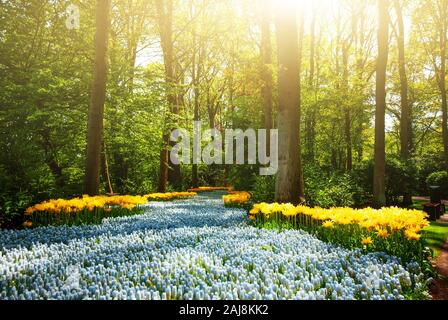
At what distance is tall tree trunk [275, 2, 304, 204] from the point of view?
739cm

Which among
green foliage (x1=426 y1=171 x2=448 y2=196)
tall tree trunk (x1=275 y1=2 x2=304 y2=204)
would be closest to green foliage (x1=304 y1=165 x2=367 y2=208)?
tall tree trunk (x1=275 y1=2 x2=304 y2=204)

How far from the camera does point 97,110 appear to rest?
886 cm

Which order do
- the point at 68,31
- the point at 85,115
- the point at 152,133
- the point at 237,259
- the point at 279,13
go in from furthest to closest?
the point at 152,133, the point at 68,31, the point at 85,115, the point at 279,13, the point at 237,259

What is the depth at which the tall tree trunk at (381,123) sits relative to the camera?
1066 cm

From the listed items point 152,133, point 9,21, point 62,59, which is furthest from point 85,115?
point 9,21

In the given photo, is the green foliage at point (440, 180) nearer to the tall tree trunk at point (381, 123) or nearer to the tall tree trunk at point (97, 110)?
the tall tree trunk at point (381, 123)

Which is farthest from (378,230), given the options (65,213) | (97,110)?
(97,110)

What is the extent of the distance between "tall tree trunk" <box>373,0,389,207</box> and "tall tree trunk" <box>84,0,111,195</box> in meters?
8.64

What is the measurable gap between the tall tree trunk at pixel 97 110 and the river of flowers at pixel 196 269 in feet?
14.3

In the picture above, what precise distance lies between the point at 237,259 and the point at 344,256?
1.18m

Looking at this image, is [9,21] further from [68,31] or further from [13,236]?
[13,236]

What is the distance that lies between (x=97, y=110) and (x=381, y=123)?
349 inches

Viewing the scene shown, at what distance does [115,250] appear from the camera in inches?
146

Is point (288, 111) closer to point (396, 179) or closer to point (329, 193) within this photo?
point (329, 193)
